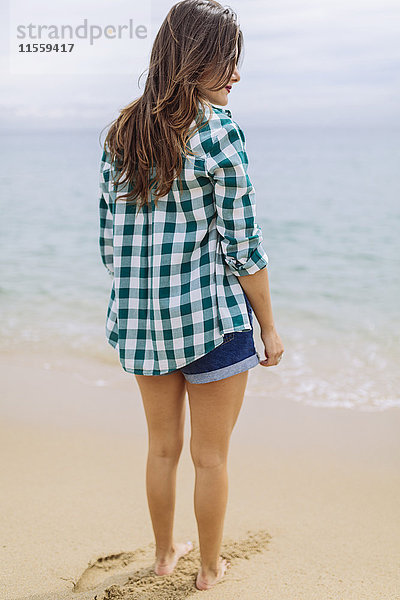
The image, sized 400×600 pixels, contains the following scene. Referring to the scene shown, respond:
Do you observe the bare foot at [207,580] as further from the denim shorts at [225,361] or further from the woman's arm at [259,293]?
the woman's arm at [259,293]

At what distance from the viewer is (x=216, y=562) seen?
6.12 ft

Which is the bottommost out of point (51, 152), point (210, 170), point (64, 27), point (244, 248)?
point (51, 152)

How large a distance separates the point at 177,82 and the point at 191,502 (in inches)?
63.0

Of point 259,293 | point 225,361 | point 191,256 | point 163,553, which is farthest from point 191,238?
point 163,553

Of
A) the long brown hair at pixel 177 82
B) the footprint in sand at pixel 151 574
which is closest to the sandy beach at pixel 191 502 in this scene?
the footprint in sand at pixel 151 574

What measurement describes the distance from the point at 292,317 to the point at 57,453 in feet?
9.51

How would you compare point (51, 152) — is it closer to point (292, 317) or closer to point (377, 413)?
point (292, 317)

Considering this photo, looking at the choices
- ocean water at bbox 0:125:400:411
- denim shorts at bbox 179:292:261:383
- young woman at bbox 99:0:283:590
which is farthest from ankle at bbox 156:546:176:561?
ocean water at bbox 0:125:400:411

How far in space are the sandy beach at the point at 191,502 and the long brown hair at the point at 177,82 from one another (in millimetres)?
1212

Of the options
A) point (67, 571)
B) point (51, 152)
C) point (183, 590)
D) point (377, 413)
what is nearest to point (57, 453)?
point (67, 571)

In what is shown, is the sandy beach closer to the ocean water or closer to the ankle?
the ankle

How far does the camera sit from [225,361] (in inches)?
63.5

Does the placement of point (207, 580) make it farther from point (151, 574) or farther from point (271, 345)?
point (271, 345)

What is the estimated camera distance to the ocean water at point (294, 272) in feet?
13.0
